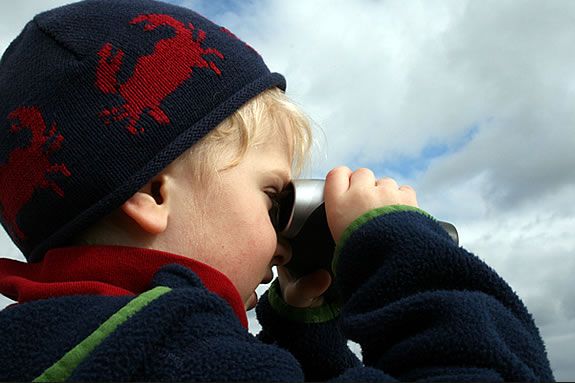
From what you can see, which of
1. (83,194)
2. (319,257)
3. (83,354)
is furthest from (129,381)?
(319,257)

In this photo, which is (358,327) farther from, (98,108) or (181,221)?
(98,108)

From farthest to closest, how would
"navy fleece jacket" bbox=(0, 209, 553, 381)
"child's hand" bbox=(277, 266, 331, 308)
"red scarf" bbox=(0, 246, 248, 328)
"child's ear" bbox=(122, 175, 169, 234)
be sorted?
"child's hand" bbox=(277, 266, 331, 308) < "child's ear" bbox=(122, 175, 169, 234) < "red scarf" bbox=(0, 246, 248, 328) < "navy fleece jacket" bbox=(0, 209, 553, 381)

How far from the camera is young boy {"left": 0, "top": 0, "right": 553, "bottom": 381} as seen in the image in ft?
3.86

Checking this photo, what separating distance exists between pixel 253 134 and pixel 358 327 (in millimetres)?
503

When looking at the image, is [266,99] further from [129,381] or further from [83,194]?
[129,381]

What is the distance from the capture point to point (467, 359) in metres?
1.21

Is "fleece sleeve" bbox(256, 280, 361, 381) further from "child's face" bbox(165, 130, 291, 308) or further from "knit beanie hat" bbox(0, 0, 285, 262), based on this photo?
"knit beanie hat" bbox(0, 0, 285, 262)

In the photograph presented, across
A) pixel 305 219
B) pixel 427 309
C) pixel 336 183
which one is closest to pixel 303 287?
pixel 305 219

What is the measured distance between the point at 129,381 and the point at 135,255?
1.23 ft

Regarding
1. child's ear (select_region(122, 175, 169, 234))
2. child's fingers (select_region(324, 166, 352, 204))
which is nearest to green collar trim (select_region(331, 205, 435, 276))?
child's fingers (select_region(324, 166, 352, 204))

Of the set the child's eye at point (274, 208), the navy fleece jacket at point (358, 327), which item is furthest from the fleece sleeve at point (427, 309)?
the child's eye at point (274, 208)

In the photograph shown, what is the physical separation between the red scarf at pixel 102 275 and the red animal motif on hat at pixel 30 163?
0.14m

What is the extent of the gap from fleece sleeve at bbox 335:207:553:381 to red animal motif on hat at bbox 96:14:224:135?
0.48 metres

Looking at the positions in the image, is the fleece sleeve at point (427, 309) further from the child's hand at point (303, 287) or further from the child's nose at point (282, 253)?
the child's hand at point (303, 287)
